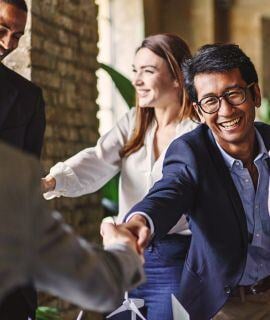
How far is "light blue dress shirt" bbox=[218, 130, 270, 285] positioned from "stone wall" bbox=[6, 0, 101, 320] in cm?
235

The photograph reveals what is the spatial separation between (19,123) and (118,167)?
778mm

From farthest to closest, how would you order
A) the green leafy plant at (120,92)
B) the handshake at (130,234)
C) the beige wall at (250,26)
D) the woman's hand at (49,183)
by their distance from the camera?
the beige wall at (250,26) < the green leafy plant at (120,92) < the woman's hand at (49,183) < the handshake at (130,234)

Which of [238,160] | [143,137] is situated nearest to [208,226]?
[238,160]

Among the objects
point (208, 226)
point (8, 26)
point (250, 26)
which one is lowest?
point (208, 226)

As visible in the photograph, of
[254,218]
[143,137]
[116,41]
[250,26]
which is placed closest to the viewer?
[254,218]

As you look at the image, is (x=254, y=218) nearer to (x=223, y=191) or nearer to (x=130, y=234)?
(x=223, y=191)

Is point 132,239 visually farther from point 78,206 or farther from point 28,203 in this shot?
point 78,206

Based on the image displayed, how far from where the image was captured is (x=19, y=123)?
220 centimetres

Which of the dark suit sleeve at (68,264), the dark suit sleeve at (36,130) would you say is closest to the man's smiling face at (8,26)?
the dark suit sleeve at (36,130)

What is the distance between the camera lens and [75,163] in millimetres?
2779

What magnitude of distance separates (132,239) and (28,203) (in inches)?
22.9

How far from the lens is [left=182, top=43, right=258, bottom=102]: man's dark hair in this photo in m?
2.21

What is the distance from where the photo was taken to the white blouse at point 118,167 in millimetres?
2729

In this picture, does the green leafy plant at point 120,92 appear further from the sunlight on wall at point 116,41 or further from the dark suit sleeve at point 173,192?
the sunlight on wall at point 116,41
